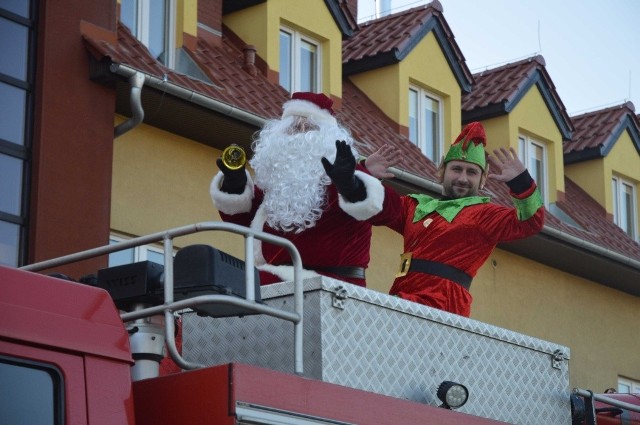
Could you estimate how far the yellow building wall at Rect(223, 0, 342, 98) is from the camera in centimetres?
1485

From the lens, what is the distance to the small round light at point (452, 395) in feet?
18.7

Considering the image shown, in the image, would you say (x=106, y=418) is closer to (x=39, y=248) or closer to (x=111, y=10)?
(x=39, y=248)

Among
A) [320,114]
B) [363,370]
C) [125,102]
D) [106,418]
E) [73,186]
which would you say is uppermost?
[125,102]

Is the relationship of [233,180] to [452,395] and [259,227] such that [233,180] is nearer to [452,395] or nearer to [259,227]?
[259,227]

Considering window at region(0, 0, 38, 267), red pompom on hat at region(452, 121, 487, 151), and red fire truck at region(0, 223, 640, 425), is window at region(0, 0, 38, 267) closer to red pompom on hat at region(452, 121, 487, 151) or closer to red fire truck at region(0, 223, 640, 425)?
red pompom on hat at region(452, 121, 487, 151)

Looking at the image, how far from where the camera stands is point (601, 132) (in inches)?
801

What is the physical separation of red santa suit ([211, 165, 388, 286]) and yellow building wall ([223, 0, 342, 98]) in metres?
7.96

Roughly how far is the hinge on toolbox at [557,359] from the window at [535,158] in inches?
490

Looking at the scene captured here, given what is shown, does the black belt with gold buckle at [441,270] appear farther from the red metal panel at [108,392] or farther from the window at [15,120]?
the window at [15,120]

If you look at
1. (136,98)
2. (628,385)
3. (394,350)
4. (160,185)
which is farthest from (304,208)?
(628,385)

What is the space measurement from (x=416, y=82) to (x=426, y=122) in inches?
19.6

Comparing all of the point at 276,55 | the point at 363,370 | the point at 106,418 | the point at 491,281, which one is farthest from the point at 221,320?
the point at 491,281

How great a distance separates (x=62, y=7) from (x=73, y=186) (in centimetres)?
150

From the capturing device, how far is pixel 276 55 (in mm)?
14867
